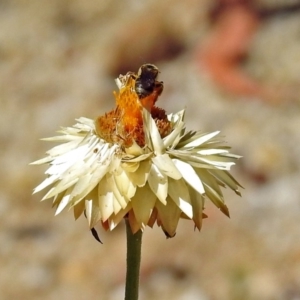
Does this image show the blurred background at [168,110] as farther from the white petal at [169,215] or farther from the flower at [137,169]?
the white petal at [169,215]

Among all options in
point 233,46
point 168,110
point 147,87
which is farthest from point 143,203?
point 233,46

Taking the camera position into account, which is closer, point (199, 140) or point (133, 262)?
point (133, 262)

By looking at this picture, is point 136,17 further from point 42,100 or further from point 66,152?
point 66,152

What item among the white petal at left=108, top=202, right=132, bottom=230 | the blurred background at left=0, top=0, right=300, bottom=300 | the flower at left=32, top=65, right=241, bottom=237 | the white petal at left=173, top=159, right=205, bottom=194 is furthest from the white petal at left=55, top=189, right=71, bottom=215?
the blurred background at left=0, top=0, right=300, bottom=300

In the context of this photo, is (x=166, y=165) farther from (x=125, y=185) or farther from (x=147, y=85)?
(x=147, y=85)

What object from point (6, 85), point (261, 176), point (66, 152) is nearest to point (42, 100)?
point (6, 85)

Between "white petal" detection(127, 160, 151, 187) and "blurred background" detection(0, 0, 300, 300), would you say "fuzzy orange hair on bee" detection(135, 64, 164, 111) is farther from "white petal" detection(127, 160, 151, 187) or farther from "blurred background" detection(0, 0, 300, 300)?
"blurred background" detection(0, 0, 300, 300)
